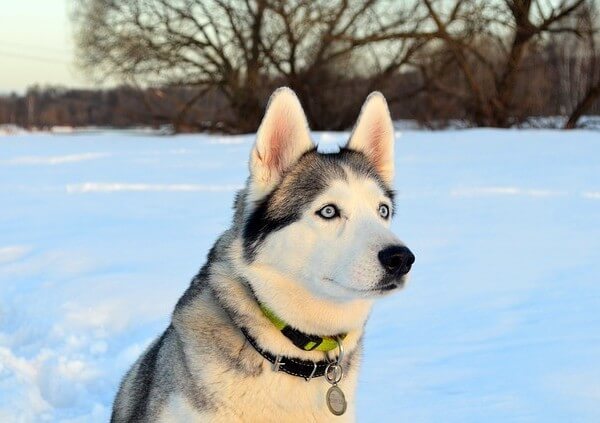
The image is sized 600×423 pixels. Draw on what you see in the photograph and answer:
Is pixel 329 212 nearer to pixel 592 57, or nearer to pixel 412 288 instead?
pixel 412 288

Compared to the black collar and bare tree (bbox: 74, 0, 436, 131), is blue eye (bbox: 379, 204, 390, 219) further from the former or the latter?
bare tree (bbox: 74, 0, 436, 131)

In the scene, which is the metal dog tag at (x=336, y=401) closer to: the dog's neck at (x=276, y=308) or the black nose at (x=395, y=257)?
Result: the dog's neck at (x=276, y=308)

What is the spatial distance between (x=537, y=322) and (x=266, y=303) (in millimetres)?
3031

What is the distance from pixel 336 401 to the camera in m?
2.72

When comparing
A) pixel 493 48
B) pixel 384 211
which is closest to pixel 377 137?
pixel 384 211

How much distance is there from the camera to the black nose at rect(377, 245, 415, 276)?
2.48m

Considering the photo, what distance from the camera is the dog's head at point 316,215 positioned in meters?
2.54

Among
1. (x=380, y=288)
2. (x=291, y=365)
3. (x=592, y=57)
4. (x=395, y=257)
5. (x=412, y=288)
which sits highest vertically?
(x=592, y=57)

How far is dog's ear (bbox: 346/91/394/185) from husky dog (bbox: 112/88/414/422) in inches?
9.9

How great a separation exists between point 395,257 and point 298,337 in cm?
49

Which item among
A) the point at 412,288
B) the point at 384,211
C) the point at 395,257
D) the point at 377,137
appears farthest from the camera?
the point at 412,288

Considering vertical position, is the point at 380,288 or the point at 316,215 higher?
the point at 316,215

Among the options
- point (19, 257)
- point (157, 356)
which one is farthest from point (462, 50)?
point (157, 356)

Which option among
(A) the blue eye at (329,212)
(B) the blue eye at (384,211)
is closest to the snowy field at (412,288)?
(B) the blue eye at (384,211)
